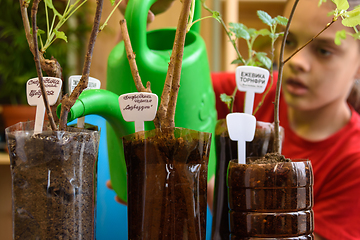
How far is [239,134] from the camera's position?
42 cm

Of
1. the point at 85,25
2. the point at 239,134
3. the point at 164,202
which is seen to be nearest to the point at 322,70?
the point at 239,134

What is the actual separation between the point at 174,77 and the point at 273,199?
0.65ft

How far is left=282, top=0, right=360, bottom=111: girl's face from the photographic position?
774 mm

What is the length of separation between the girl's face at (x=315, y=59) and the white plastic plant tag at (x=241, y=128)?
433 millimetres

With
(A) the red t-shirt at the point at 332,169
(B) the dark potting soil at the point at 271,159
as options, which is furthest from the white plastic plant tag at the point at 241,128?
(A) the red t-shirt at the point at 332,169

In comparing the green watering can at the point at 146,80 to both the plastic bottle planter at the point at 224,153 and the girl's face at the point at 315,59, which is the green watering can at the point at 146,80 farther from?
the girl's face at the point at 315,59

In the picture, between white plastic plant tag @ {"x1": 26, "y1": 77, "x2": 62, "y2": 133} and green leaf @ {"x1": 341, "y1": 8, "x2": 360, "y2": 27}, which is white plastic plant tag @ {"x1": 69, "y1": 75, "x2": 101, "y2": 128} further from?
green leaf @ {"x1": 341, "y1": 8, "x2": 360, "y2": 27}

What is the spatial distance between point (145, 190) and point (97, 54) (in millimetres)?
1812

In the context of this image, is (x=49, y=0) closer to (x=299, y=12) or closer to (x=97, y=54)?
(x=299, y=12)

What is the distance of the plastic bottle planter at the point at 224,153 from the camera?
499mm

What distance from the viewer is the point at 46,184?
1.13 feet

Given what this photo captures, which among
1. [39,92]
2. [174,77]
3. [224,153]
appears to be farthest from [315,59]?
[39,92]

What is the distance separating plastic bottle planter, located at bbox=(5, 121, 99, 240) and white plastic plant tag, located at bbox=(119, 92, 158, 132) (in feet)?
0.22

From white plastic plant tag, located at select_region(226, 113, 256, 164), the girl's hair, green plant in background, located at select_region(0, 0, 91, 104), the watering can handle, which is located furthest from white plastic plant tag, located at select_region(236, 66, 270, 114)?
green plant in background, located at select_region(0, 0, 91, 104)
